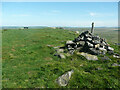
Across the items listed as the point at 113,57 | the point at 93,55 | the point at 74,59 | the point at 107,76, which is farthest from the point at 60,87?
the point at 113,57

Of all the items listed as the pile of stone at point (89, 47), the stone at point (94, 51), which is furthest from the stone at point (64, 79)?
the stone at point (94, 51)

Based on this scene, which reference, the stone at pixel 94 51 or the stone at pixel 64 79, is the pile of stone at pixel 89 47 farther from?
the stone at pixel 64 79

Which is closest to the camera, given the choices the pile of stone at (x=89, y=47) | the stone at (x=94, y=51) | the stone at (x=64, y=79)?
the stone at (x=64, y=79)

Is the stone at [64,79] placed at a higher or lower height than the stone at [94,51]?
lower

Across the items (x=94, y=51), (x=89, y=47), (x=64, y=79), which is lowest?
(x=64, y=79)

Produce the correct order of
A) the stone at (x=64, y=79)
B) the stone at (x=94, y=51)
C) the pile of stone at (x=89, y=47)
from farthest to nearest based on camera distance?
the pile of stone at (x=89, y=47) → the stone at (x=94, y=51) → the stone at (x=64, y=79)

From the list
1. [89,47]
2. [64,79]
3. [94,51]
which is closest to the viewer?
[64,79]

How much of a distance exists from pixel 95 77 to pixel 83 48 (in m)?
12.3

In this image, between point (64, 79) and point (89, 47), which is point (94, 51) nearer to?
point (89, 47)

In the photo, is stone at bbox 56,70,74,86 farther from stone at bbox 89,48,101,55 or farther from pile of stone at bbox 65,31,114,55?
stone at bbox 89,48,101,55

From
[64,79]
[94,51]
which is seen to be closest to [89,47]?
[94,51]

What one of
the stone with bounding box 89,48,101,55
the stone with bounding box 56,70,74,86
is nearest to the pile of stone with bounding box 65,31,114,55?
the stone with bounding box 89,48,101,55

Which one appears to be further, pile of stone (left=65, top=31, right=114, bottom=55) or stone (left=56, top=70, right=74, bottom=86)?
pile of stone (left=65, top=31, right=114, bottom=55)

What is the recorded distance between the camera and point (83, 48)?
26.9 meters
